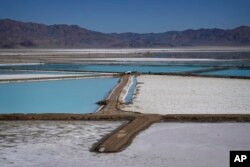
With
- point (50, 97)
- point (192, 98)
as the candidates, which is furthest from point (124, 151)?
point (50, 97)

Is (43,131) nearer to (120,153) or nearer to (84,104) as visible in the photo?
(120,153)

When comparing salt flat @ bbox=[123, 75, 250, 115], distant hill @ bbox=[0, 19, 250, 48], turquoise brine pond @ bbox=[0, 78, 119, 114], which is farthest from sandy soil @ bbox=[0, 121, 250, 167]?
distant hill @ bbox=[0, 19, 250, 48]

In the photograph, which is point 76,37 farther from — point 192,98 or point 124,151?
point 124,151

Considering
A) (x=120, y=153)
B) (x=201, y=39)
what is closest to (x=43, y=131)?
(x=120, y=153)

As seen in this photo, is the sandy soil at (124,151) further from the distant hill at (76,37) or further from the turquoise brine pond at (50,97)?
the distant hill at (76,37)

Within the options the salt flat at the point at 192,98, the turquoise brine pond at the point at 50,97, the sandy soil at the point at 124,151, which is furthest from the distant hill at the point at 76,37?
the sandy soil at the point at 124,151

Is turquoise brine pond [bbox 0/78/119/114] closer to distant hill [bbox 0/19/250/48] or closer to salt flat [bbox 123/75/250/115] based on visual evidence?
salt flat [bbox 123/75/250/115]

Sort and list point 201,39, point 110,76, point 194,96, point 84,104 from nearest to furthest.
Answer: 1. point 84,104
2. point 194,96
3. point 110,76
4. point 201,39
